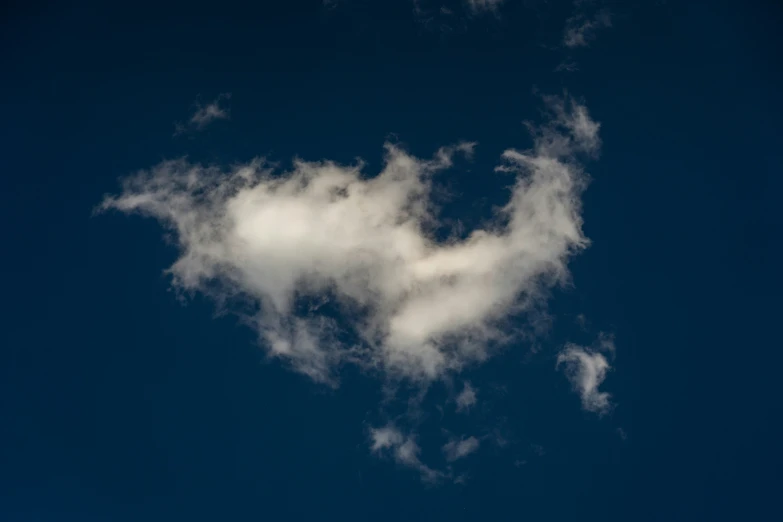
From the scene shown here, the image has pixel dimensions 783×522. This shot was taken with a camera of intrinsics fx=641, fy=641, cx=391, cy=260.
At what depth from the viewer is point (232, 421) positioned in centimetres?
11000

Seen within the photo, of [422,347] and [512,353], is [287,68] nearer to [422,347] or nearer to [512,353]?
[422,347]

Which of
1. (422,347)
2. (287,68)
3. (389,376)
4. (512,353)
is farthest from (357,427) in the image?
(287,68)

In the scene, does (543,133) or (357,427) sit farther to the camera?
(543,133)

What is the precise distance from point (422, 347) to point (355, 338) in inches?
470

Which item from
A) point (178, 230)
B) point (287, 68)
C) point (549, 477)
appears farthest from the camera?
point (287, 68)

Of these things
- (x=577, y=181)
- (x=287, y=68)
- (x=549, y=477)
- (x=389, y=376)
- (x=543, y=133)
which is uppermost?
(x=287, y=68)

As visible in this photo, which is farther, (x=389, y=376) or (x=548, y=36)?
(x=548, y=36)

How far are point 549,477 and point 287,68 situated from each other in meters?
89.1

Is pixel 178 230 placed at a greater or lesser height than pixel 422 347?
greater

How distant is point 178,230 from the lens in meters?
116

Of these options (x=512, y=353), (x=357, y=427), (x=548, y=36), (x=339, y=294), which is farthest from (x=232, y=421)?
(x=548, y=36)

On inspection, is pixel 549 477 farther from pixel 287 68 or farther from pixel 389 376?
pixel 287 68

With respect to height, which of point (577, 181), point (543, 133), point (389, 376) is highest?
point (543, 133)

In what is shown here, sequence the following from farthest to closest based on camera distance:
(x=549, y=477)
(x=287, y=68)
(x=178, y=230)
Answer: (x=287, y=68) < (x=178, y=230) < (x=549, y=477)
